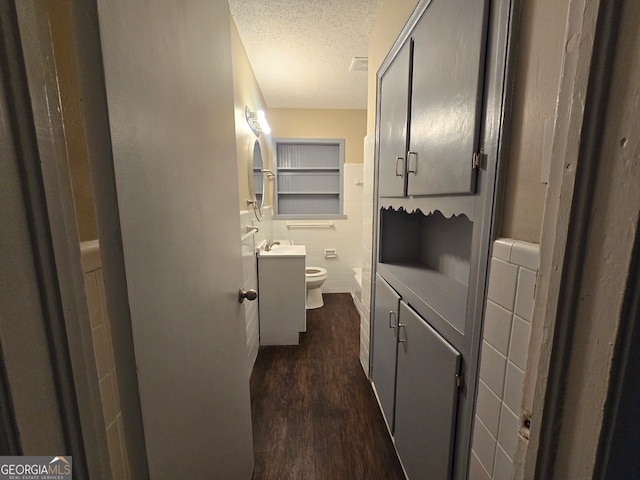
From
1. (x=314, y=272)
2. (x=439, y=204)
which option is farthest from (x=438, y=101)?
(x=314, y=272)

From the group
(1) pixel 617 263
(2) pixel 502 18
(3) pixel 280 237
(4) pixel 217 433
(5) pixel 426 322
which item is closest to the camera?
(1) pixel 617 263

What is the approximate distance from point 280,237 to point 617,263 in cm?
320

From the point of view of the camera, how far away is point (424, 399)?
3.10 feet

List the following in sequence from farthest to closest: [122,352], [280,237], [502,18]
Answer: [280,237] < [502,18] < [122,352]

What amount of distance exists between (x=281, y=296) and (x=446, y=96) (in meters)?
1.83

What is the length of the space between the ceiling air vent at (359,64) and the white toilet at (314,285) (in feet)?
6.56

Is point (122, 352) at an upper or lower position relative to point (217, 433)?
upper

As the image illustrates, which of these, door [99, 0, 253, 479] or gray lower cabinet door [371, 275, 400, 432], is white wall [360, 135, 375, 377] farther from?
door [99, 0, 253, 479]

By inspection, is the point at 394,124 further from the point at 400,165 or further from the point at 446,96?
the point at 446,96

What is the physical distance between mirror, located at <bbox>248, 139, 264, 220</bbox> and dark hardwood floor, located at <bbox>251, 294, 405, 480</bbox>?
1324 mm

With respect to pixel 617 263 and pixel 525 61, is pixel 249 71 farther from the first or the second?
pixel 617 263

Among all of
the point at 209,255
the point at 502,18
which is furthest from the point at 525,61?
the point at 209,255

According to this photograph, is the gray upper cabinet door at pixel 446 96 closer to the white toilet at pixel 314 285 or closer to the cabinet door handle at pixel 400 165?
the cabinet door handle at pixel 400 165

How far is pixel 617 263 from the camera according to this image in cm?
27
